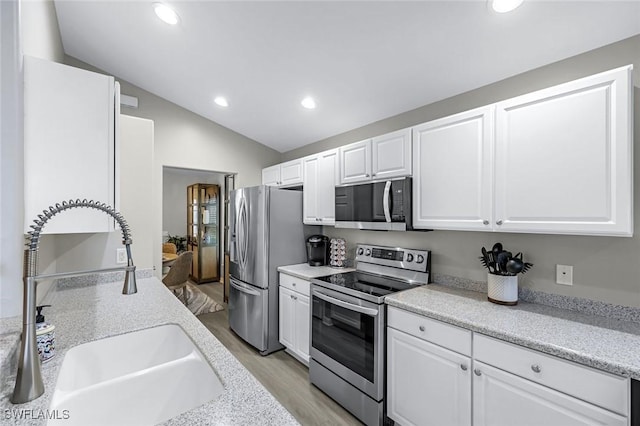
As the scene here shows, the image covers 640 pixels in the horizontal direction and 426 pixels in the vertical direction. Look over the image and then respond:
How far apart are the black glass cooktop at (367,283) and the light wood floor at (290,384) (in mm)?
925

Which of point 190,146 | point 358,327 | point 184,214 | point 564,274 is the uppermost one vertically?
point 190,146

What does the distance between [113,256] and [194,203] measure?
4460 millimetres

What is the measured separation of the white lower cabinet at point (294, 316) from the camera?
2.72 metres

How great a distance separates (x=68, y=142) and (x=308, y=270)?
216 centimetres

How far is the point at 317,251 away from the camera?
10.4 ft

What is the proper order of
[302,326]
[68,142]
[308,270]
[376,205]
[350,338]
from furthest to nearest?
[308,270]
[302,326]
[376,205]
[350,338]
[68,142]

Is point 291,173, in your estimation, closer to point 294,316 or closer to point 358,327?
point 294,316

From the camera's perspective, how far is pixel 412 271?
244 cm

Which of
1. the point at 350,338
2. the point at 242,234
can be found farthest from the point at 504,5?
the point at 242,234

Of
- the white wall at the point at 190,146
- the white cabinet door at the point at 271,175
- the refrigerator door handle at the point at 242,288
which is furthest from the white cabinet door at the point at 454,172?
the white wall at the point at 190,146

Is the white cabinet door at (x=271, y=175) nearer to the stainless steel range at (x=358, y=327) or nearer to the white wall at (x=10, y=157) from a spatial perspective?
the stainless steel range at (x=358, y=327)

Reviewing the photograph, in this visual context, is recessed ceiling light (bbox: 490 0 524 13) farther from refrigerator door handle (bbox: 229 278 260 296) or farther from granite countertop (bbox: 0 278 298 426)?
refrigerator door handle (bbox: 229 278 260 296)

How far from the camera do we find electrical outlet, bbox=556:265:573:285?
1.72 metres

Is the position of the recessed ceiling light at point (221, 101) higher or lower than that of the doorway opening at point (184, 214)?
higher
